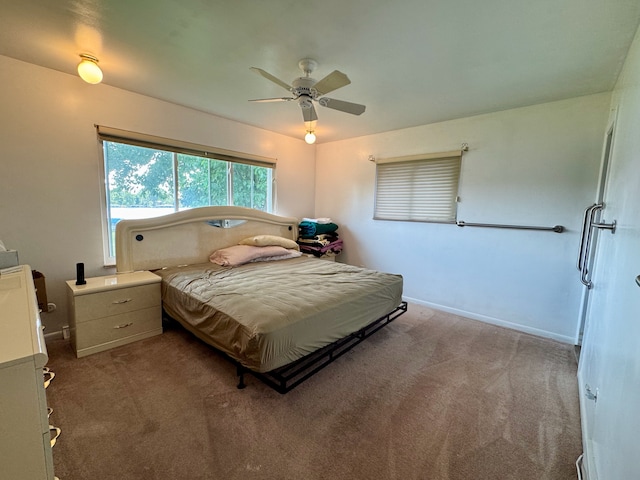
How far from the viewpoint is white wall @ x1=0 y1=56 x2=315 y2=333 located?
2303mm

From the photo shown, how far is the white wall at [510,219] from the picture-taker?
2.71m

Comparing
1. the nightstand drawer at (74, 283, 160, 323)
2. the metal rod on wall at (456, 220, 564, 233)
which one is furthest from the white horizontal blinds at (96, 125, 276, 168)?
the metal rod on wall at (456, 220, 564, 233)

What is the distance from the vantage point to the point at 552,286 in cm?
287

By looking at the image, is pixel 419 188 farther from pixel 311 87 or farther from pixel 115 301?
pixel 115 301

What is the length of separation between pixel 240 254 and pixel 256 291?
119 centimetres

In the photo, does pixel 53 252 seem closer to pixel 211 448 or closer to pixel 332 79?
pixel 211 448

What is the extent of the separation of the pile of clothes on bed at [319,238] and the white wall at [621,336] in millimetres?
3118

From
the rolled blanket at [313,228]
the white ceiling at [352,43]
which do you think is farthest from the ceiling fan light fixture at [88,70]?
the rolled blanket at [313,228]

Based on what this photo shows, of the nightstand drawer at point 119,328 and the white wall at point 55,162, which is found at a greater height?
the white wall at point 55,162

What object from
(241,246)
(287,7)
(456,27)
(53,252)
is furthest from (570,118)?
(53,252)

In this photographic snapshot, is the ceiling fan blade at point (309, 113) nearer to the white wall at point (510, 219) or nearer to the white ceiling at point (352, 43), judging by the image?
the white ceiling at point (352, 43)

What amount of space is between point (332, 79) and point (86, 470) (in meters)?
2.63

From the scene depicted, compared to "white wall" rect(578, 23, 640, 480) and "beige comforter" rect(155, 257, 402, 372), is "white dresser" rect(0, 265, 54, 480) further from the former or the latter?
"white wall" rect(578, 23, 640, 480)

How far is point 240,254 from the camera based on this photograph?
340cm
